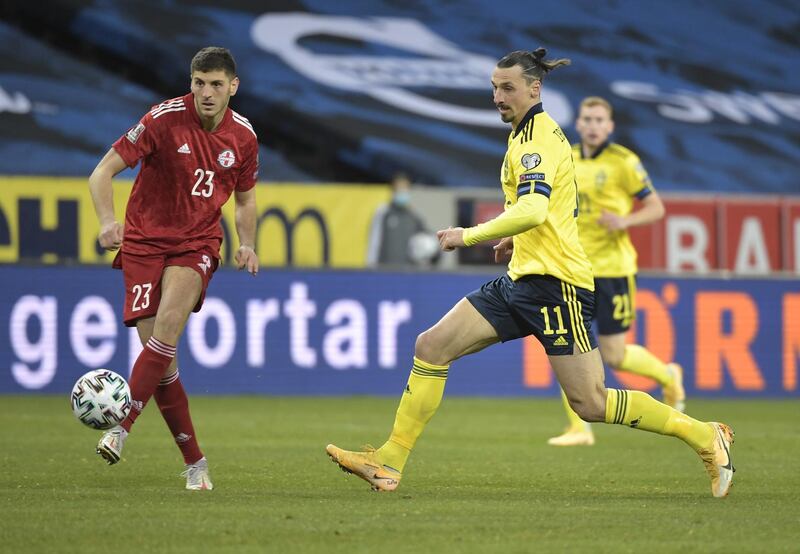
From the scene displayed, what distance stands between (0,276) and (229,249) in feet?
9.35

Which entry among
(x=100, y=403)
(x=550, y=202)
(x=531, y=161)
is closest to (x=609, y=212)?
(x=550, y=202)

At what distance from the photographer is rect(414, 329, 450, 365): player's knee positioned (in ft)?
23.0

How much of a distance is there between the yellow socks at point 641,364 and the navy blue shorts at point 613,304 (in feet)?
0.90

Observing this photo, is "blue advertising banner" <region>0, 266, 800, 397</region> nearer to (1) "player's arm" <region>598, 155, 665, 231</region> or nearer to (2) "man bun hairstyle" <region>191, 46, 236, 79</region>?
(1) "player's arm" <region>598, 155, 665, 231</region>

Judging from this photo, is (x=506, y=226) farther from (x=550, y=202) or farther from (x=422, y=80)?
(x=422, y=80)

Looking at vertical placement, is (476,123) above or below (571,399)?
above

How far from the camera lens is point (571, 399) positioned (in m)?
6.95

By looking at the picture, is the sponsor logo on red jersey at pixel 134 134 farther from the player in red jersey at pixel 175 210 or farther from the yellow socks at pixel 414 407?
the yellow socks at pixel 414 407

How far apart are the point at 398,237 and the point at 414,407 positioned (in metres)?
9.78

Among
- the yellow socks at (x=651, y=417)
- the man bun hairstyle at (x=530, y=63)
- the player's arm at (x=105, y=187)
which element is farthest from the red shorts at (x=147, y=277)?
the yellow socks at (x=651, y=417)

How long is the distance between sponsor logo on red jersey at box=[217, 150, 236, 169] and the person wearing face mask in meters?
9.48

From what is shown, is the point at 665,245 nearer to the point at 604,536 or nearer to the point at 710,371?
the point at 710,371

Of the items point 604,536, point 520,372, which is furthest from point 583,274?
point 520,372

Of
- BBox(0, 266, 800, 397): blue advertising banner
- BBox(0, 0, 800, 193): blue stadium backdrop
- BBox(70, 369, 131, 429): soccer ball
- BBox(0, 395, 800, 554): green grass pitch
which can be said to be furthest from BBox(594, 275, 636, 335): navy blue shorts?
BBox(0, 0, 800, 193): blue stadium backdrop
